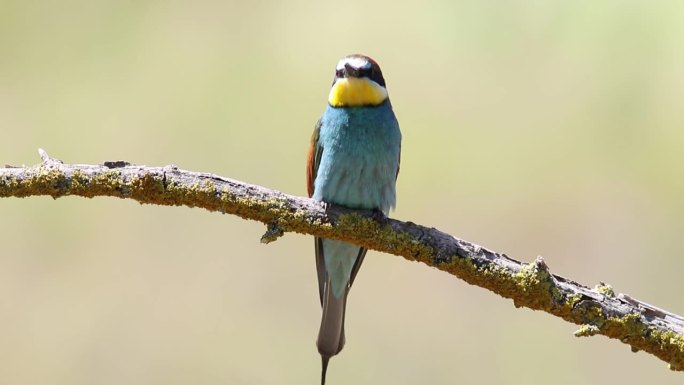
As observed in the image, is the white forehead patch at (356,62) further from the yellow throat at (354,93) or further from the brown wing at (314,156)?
the brown wing at (314,156)

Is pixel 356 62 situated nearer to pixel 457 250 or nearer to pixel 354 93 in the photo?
pixel 354 93

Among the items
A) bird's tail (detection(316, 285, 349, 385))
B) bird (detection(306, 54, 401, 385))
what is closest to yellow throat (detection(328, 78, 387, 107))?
bird (detection(306, 54, 401, 385))

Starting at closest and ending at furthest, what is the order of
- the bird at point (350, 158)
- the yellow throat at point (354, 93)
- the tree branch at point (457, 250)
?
the tree branch at point (457, 250), the bird at point (350, 158), the yellow throat at point (354, 93)

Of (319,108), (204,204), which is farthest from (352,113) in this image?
(319,108)

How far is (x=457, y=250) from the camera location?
1722 millimetres

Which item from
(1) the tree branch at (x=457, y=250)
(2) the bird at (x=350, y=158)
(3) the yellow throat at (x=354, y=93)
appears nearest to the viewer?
(1) the tree branch at (x=457, y=250)

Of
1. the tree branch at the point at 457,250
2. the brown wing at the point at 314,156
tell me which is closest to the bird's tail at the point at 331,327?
the brown wing at the point at 314,156

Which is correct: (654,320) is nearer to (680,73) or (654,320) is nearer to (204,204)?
(204,204)

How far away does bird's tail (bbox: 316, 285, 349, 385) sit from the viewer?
2.28 m

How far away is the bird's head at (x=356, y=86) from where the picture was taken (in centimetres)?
219

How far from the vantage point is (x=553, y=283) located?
1.67m

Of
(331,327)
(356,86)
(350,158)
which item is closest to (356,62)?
(356,86)

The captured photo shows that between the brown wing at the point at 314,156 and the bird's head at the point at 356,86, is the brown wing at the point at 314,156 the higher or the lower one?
the lower one

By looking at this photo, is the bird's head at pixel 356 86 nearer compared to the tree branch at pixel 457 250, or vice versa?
the tree branch at pixel 457 250
